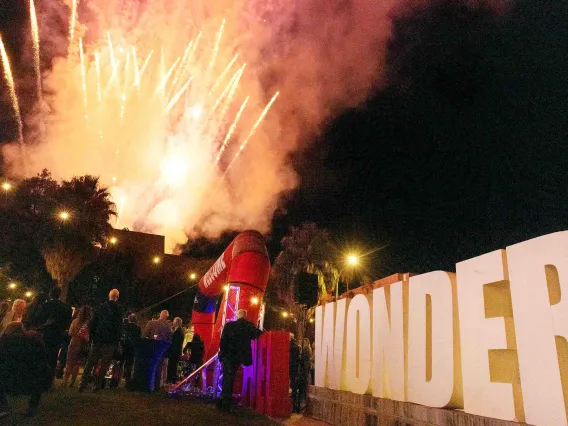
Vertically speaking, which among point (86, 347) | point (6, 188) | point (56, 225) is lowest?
point (86, 347)

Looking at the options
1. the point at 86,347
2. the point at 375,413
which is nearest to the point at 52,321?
the point at 86,347

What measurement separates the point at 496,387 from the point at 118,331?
6736mm

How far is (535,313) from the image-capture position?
13.1 feet

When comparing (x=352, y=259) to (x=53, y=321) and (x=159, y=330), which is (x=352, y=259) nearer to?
(x=159, y=330)

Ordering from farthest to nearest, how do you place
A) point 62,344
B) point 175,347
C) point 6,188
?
point 6,188 → point 175,347 → point 62,344

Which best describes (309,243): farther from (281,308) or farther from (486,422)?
(486,422)

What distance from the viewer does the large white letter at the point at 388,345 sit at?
19.0 feet

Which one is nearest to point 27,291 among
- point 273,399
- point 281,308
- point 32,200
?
point 32,200

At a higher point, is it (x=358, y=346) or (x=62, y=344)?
(x=358, y=346)

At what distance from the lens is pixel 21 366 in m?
5.08

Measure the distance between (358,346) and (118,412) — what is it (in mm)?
3625

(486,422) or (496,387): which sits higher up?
(496,387)

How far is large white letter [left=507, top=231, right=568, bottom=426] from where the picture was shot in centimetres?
370

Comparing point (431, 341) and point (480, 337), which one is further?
point (431, 341)
